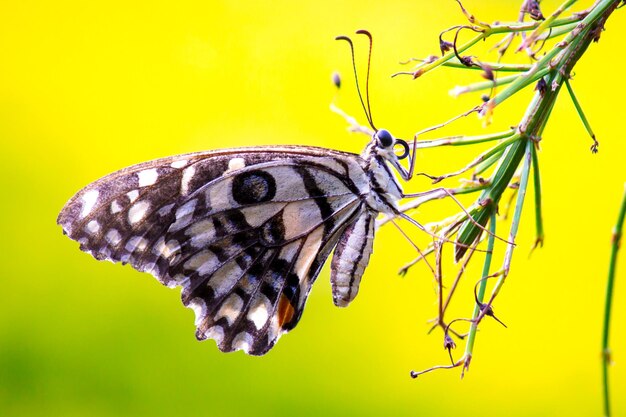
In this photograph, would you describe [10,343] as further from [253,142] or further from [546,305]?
[546,305]

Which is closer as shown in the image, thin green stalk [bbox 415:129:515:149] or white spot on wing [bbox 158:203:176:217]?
thin green stalk [bbox 415:129:515:149]

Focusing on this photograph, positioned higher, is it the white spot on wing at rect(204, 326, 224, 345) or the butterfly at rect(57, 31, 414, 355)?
the butterfly at rect(57, 31, 414, 355)

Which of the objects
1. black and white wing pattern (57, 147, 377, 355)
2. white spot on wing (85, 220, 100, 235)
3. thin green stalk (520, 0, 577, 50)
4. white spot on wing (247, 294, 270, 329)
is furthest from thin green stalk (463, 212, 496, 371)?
white spot on wing (85, 220, 100, 235)

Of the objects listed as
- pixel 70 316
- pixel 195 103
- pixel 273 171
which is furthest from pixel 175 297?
pixel 273 171

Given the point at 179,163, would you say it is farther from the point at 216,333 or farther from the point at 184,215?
the point at 216,333

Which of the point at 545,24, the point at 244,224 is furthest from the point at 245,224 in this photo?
the point at 545,24

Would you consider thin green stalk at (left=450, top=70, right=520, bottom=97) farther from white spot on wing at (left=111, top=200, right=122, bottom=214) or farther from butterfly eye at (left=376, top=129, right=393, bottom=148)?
white spot on wing at (left=111, top=200, right=122, bottom=214)

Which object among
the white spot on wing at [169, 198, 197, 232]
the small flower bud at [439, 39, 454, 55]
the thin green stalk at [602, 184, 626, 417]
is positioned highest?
the small flower bud at [439, 39, 454, 55]

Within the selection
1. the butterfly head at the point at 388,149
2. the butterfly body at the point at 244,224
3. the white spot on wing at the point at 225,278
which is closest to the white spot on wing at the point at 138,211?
the butterfly body at the point at 244,224
